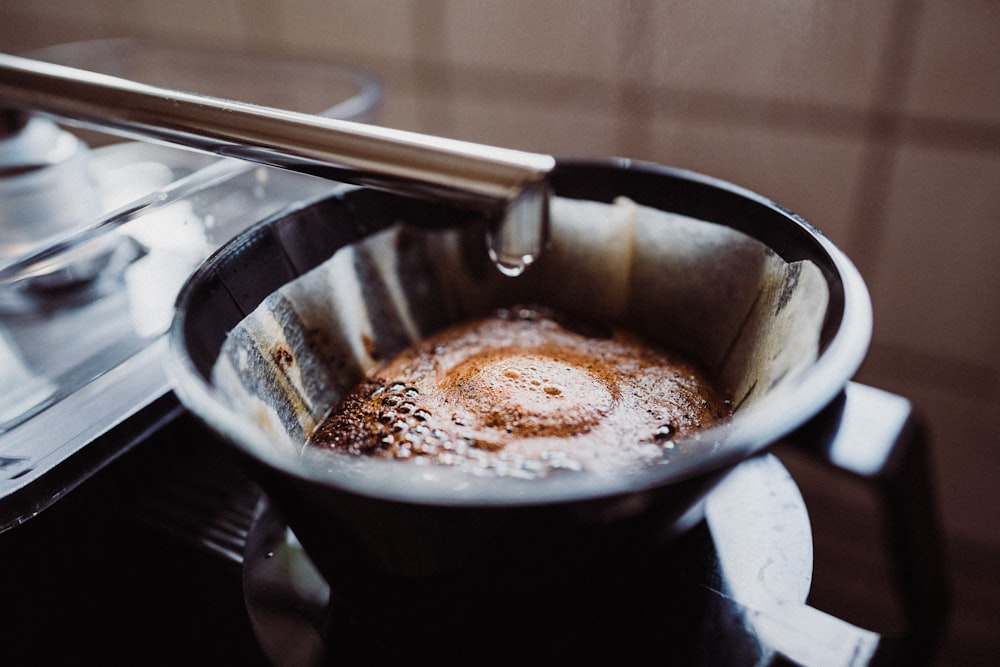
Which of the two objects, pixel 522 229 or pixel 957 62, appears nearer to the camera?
pixel 522 229

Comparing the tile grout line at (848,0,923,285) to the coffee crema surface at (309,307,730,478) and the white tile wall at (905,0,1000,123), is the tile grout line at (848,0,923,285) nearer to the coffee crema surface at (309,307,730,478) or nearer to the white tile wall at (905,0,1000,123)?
the white tile wall at (905,0,1000,123)

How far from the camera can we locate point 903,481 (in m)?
0.22

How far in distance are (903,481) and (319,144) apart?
8.8 inches

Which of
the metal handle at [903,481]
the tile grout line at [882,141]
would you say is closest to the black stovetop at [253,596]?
the metal handle at [903,481]

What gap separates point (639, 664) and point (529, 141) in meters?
0.51

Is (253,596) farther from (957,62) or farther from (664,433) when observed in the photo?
(957,62)

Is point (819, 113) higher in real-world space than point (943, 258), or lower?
higher

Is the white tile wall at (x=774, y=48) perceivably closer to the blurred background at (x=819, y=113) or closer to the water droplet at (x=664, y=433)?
the blurred background at (x=819, y=113)

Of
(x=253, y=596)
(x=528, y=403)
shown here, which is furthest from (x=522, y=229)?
(x=253, y=596)

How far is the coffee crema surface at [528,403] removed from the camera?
0.93 feet

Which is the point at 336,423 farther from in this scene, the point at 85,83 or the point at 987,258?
the point at 987,258

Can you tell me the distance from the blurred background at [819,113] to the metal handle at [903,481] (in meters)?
0.40

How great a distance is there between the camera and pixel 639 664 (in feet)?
0.90

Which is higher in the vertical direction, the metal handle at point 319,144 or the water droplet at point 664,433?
the metal handle at point 319,144
